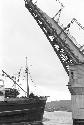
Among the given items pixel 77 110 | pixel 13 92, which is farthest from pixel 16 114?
pixel 77 110

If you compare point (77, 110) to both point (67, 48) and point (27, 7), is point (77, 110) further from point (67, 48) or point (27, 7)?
point (27, 7)

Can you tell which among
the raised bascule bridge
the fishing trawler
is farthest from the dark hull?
the raised bascule bridge

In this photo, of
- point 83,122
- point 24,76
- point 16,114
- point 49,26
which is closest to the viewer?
point 83,122

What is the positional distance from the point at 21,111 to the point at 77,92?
18272mm

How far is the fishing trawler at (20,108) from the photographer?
152ft

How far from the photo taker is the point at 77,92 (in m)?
32.0

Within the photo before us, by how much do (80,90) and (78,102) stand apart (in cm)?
127

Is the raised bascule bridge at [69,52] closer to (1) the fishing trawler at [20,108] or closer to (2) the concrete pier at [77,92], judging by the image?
(2) the concrete pier at [77,92]

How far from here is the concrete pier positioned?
3173cm

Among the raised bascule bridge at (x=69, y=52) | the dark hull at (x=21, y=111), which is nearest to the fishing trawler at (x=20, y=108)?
the dark hull at (x=21, y=111)

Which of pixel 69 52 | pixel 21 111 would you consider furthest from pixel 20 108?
pixel 69 52

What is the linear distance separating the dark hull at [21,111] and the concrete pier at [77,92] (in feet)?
55.0

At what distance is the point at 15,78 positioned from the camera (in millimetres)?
51812

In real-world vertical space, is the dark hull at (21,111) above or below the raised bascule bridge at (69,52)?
below
